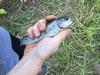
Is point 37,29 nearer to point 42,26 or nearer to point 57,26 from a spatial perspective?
point 42,26

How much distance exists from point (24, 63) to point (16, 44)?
440 millimetres

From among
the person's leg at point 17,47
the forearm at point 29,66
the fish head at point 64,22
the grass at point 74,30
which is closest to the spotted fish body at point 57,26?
the fish head at point 64,22

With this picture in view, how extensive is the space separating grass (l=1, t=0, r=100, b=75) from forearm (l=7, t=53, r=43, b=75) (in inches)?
57.3

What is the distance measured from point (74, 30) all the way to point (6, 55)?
5.30ft

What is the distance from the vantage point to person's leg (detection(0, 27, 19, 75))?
73.9 inches

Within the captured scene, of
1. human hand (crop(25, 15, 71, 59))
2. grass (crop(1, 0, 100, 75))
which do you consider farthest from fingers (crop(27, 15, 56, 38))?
grass (crop(1, 0, 100, 75))

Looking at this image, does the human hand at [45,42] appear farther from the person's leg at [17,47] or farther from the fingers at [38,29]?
the person's leg at [17,47]

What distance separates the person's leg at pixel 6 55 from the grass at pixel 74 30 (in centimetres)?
124

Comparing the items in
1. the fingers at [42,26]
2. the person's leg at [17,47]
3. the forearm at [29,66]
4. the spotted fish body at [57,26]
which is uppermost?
the spotted fish body at [57,26]

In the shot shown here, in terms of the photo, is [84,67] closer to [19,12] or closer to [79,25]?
[79,25]

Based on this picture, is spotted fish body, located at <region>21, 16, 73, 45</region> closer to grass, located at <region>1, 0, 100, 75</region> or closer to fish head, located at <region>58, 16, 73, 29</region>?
fish head, located at <region>58, 16, 73, 29</region>

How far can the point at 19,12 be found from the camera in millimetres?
3811

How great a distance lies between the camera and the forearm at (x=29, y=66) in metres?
1.64

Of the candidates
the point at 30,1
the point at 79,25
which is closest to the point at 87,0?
the point at 79,25
